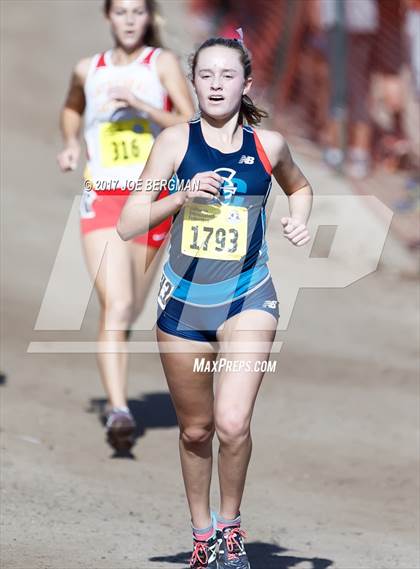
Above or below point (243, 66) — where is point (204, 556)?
below

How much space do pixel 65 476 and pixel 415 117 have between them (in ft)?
24.3

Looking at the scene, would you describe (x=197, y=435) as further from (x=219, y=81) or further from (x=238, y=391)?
(x=219, y=81)

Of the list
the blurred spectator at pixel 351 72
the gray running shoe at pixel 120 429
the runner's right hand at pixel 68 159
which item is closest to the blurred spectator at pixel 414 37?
the blurred spectator at pixel 351 72

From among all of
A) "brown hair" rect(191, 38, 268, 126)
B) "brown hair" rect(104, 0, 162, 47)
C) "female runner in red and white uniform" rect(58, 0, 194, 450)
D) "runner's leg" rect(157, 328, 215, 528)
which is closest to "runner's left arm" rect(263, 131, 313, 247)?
"brown hair" rect(191, 38, 268, 126)

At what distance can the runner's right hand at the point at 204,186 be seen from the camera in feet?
16.4

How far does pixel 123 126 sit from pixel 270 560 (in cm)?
272

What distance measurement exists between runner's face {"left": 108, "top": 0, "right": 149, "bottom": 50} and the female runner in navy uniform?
2275 millimetres

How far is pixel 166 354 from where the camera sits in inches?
210

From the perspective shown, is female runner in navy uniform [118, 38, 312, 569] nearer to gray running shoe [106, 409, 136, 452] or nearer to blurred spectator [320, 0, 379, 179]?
gray running shoe [106, 409, 136, 452]

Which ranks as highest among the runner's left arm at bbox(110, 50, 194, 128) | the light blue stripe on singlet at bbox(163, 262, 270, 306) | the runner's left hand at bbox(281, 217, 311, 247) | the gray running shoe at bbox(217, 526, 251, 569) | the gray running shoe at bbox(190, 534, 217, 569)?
the runner's left hand at bbox(281, 217, 311, 247)

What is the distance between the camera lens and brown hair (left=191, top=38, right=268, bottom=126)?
532cm

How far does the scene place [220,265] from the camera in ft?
17.4

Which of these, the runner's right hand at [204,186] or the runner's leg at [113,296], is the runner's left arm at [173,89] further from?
the runner's right hand at [204,186]

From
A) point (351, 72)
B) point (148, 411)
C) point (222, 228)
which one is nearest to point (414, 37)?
point (351, 72)
